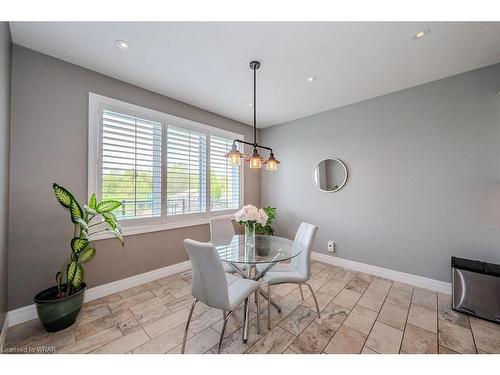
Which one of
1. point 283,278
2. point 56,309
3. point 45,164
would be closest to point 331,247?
point 283,278

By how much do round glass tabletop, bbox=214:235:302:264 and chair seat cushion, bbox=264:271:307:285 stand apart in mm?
215

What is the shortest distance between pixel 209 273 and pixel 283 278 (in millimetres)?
839

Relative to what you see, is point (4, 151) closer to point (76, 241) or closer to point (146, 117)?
point (76, 241)

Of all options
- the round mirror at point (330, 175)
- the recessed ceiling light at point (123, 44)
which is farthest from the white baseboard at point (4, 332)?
the round mirror at point (330, 175)

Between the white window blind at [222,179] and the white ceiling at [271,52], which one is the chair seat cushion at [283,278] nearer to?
the white window blind at [222,179]

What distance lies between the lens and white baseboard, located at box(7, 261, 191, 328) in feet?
6.11

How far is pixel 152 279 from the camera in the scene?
2.76 m

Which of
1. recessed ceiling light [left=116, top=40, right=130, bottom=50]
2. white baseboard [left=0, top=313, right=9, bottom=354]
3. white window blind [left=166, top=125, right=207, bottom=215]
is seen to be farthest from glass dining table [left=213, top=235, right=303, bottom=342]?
recessed ceiling light [left=116, top=40, right=130, bottom=50]

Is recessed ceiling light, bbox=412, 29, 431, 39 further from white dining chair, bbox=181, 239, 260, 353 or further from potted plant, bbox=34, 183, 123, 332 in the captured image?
potted plant, bbox=34, 183, 123, 332

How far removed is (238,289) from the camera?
167cm

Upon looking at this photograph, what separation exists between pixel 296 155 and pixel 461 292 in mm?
2851

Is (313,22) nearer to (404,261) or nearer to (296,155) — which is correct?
(296,155)

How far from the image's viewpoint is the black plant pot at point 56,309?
1688mm

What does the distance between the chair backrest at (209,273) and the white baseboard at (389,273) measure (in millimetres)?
2561
